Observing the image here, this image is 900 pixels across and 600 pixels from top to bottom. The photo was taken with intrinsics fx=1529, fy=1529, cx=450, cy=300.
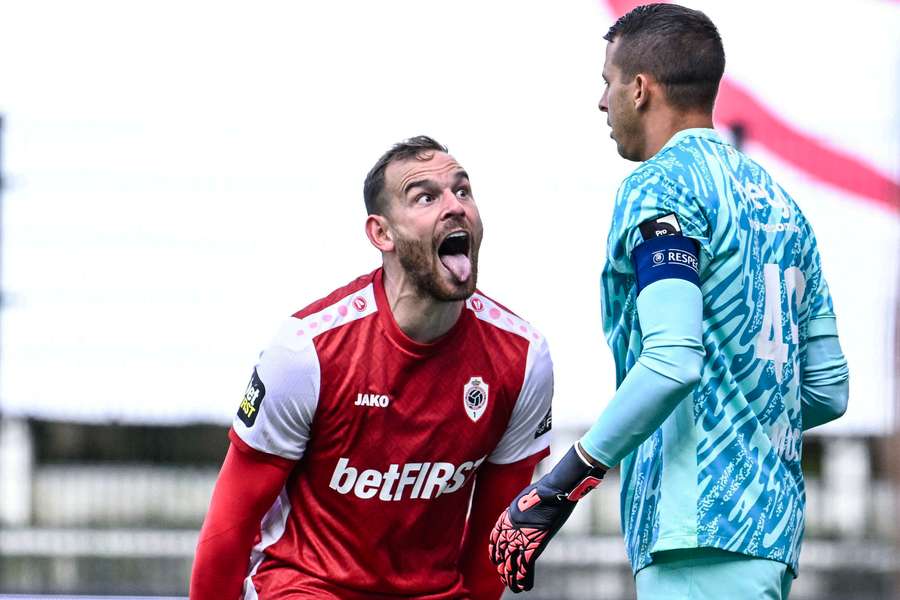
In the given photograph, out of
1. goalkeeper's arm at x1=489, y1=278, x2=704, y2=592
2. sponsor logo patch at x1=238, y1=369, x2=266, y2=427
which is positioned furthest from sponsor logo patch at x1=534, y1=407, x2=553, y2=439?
goalkeeper's arm at x1=489, y1=278, x2=704, y2=592

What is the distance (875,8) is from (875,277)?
172cm

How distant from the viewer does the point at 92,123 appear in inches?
368

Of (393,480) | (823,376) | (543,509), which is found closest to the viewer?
(543,509)

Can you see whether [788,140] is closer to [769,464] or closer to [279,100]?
[279,100]

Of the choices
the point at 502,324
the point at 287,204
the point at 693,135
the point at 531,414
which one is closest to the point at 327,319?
the point at 502,324

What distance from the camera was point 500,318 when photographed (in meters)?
3.74

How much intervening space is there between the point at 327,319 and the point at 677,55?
3.50 feet

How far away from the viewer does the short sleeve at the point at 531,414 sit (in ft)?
12.0

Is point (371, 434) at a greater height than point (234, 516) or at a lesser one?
greater

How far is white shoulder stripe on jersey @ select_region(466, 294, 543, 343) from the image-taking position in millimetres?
3717

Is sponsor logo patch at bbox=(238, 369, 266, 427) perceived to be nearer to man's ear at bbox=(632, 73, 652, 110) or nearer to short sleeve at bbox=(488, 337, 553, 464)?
short sleeve at bbox=(488, 337, 553, 464)

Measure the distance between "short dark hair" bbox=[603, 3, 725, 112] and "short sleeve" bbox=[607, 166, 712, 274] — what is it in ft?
0.77

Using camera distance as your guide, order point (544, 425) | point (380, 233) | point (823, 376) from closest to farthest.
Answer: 1. point (823, 376)
2. point (380, 233)
3. point (544, 425)

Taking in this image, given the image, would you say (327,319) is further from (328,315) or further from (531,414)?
(531,414)
